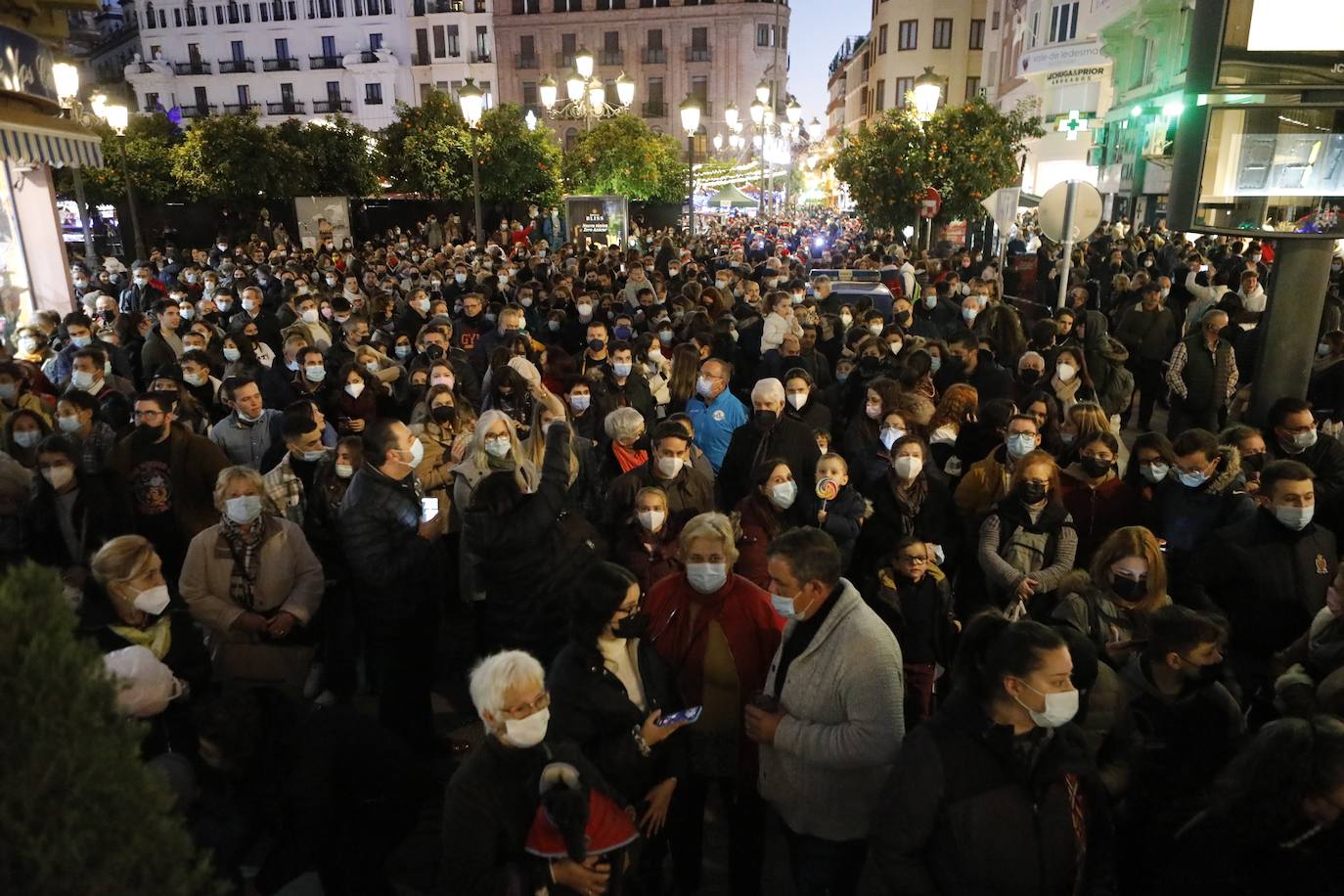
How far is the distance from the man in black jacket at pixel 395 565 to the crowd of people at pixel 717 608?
20 mm

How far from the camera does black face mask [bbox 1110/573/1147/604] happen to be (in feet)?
12.8

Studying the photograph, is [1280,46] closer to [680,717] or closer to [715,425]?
[715,425]

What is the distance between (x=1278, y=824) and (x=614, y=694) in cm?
197

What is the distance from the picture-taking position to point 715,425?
22.2 ft

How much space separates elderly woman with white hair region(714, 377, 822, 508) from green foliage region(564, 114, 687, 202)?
2371cm

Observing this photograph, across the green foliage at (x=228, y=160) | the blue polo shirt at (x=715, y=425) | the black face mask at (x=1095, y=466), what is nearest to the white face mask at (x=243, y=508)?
the blue polo shirt at (x=715, y=425)

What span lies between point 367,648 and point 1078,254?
16.1 meters

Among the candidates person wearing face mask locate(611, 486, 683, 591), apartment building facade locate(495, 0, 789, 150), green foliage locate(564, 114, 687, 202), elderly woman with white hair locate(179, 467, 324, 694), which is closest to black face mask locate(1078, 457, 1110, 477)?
person wearing face mask locate(611, 486, 683, 591)

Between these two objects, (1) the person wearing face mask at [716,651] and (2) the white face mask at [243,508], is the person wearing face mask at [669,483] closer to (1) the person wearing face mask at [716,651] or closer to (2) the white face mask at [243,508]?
(1) the person wearing face mask at [716,651]

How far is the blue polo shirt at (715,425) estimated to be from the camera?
22.2 feet

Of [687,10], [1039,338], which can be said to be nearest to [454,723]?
[1039,338]

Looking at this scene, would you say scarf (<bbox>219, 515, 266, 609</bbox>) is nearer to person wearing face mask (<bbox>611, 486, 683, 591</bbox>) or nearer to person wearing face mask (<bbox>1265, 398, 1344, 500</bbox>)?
person wearing face mask (<bbox>611, 486, 683, 591</bbox>)

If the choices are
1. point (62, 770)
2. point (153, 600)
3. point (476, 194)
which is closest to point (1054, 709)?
point (62, 770)

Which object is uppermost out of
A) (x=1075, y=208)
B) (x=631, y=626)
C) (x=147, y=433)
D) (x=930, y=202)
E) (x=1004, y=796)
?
(x=930, y=202)
